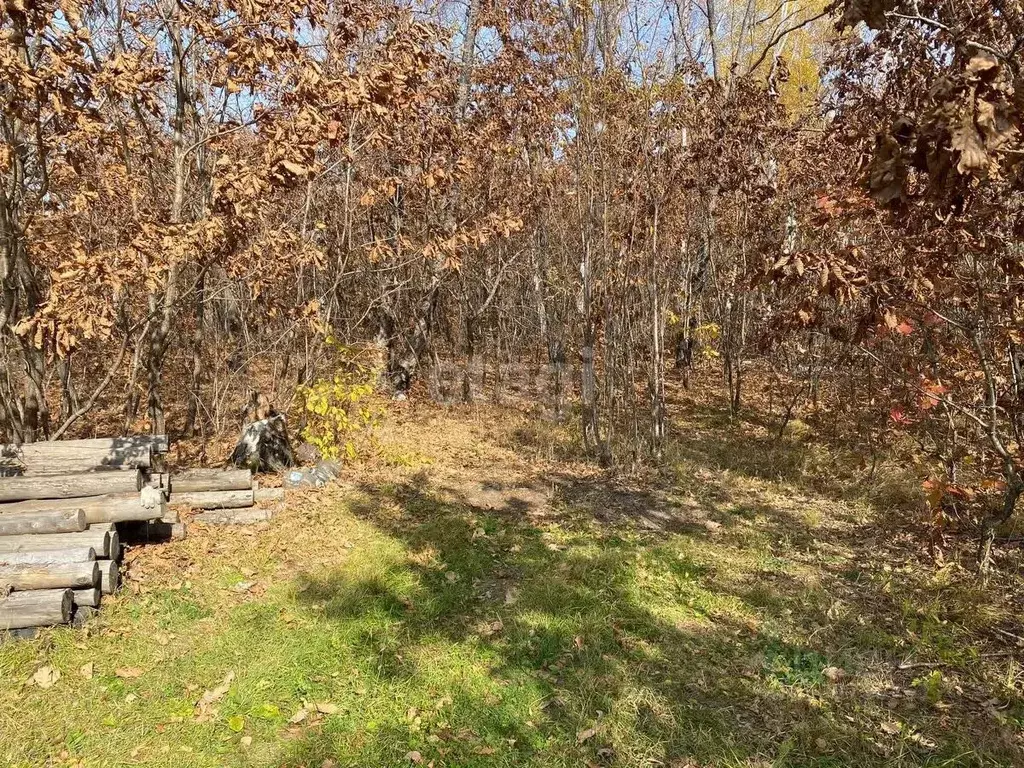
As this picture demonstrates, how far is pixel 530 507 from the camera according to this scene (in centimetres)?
703

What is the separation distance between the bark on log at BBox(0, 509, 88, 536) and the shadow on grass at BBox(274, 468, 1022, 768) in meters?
1.80

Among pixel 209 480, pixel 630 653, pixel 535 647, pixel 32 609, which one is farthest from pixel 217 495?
pixel 630 653

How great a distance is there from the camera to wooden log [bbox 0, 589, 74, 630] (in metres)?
4.18

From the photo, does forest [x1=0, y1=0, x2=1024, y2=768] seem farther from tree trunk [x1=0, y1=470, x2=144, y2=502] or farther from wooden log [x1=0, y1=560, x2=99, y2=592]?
tree trunk [x1=0, y1=470, x2=144, y2=502]

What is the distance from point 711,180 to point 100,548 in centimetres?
787

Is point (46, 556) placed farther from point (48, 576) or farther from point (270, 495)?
point (270, 495)

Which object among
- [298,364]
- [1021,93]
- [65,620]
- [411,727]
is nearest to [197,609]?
[65,620]

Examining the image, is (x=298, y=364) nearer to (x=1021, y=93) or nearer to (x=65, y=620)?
(x=65, y=620)

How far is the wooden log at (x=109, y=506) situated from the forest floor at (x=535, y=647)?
0.48m

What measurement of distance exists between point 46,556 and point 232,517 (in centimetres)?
201

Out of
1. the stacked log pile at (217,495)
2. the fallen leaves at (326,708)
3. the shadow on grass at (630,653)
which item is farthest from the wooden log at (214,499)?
the fallen leaves at (326,708)

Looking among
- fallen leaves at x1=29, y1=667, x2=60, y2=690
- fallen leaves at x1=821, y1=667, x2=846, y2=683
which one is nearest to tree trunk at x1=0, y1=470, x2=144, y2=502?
fallen leaves at x1=29, y1=667, x2=60, y2=690

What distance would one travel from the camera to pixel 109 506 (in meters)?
5.13

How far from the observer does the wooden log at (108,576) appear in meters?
4.67
